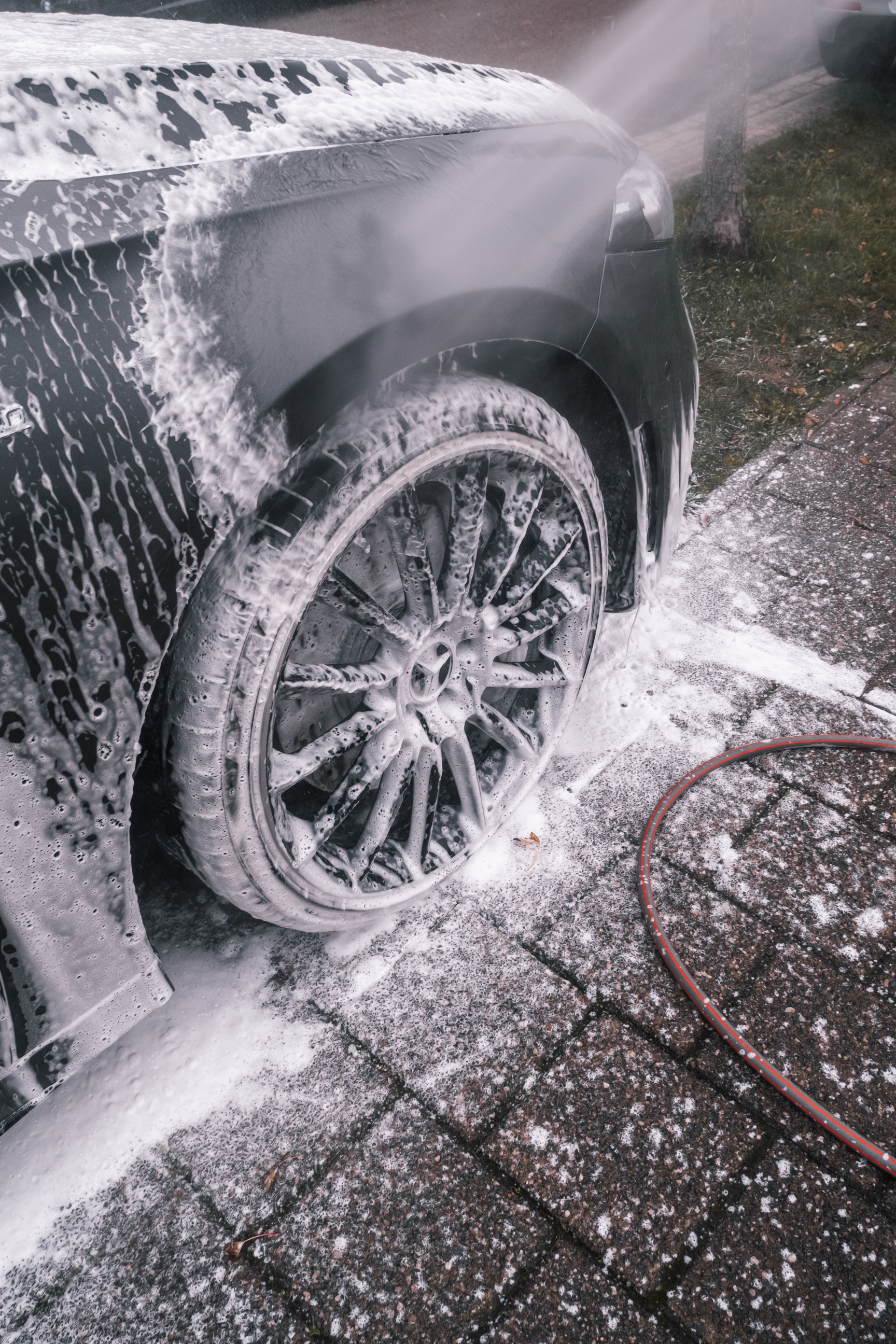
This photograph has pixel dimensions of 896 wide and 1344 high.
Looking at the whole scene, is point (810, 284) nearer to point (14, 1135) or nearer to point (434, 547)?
point (434, 547)

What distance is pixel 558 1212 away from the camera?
148 centimetres

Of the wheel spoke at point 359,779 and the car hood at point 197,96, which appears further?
the wheel spoke at point 359,779

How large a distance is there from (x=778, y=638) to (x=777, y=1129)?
56.5 inches

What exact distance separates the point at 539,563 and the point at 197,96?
1051 mm

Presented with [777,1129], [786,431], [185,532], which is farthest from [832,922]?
[786,431]

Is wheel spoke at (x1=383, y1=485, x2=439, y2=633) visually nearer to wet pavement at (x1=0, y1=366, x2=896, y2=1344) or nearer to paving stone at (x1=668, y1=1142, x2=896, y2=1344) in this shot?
wet pavement at (x1=0, y1=366, x2=896, y2=1344)

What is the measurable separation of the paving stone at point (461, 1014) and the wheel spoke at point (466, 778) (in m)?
0.23

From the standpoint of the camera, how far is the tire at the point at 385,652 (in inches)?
51.1

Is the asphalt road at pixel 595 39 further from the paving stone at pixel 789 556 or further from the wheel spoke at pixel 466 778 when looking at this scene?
the wheel spoke at pixel 466 778

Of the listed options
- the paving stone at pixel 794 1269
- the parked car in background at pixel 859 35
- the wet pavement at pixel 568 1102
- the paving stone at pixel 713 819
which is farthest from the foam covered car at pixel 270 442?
the parked car in background at pixel 859 35

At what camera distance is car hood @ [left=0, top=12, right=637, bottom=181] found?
100 centimetres

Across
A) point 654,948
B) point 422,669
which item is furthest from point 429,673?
point 654,948

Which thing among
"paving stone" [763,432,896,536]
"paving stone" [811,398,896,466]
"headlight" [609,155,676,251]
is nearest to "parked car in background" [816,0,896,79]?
"paving stone" [811,398,896,466]

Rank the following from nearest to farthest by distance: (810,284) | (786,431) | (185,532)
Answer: (185,532), (786,431), (810,284)
